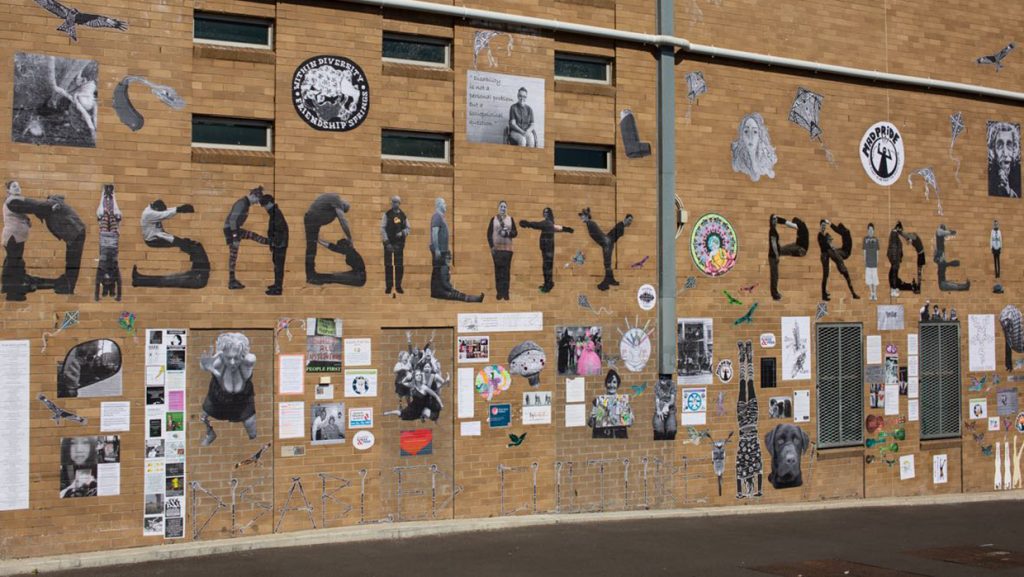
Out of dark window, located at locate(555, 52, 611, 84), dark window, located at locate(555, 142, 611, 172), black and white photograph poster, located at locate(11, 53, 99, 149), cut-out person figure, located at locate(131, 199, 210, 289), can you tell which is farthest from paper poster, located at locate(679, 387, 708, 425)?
black and white photograph poster, located at locate(11, 53, 99, 149)

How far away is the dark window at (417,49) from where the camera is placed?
617 inches

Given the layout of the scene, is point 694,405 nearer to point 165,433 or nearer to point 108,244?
point 165,433

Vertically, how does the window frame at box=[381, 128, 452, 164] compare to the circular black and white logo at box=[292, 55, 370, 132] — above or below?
below

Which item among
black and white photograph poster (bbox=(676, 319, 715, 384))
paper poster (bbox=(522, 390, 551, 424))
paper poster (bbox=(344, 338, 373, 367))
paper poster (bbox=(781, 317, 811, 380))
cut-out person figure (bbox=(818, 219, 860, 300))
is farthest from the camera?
cut-out person figure (bbox=(818, 219, 860, 300))

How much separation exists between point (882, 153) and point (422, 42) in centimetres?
914

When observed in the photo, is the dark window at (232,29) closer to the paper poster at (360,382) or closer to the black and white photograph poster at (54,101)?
the black and white photograph poster at (54,101)

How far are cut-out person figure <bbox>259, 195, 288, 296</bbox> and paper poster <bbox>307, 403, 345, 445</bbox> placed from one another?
1691 millimetres

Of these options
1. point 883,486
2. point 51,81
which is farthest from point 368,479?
point 883,486

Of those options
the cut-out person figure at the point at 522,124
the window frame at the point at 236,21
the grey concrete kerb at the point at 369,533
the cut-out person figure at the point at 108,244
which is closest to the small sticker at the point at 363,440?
the grey concrete kerb at the point at 369,533

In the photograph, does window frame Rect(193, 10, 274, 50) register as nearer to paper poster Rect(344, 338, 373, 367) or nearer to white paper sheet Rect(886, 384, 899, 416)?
paper poster Rect(344, 338, 373, 367)

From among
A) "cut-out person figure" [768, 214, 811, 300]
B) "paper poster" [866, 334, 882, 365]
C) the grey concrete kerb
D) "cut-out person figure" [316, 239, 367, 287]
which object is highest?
"cut-out person figure" [768, 214, 811, 300]

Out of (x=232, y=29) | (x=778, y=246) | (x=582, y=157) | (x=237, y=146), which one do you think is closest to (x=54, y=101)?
(x=237, y=146)

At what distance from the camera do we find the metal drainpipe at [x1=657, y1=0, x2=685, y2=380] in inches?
685

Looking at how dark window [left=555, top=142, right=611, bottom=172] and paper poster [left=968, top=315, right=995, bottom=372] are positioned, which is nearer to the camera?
dark window [left=555, top=142, right=611, bottom=172]
